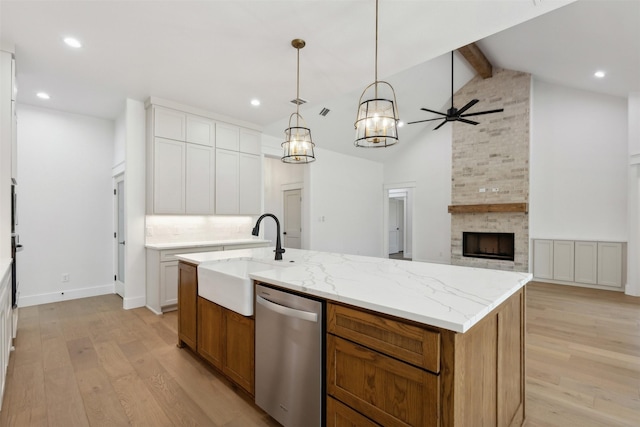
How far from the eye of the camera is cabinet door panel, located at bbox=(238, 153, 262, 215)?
5125 mm

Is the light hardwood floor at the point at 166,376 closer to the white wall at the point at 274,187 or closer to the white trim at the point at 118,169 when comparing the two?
the white trim at the point at 118,169

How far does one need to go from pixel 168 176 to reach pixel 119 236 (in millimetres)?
1415

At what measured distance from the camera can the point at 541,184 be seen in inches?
241

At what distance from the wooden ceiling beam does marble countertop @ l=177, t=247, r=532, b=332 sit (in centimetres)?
484

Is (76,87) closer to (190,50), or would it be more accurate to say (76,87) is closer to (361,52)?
(190,50)

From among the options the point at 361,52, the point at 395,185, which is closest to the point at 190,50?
the point at 361,52

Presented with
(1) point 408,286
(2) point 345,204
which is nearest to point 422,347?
(1) point 408,286

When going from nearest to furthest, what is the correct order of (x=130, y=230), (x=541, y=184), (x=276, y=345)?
(x=276, y=345) → (x=130, y=230) → (x=541, y=184)

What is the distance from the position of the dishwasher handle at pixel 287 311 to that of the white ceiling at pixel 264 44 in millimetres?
2192

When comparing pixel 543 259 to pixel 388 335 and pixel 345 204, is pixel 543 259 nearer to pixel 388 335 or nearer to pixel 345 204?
pixel 345 204

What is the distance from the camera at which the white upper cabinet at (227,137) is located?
15.8 ft

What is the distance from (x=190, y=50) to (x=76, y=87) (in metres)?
1.93

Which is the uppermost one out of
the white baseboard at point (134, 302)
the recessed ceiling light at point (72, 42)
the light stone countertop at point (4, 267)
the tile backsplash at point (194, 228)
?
the recessed ceiling light at point (72, 42)

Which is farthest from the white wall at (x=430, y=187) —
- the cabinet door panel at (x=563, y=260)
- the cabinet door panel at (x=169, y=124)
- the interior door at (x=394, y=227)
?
the cabinet door panel at (x=169, y=124)
